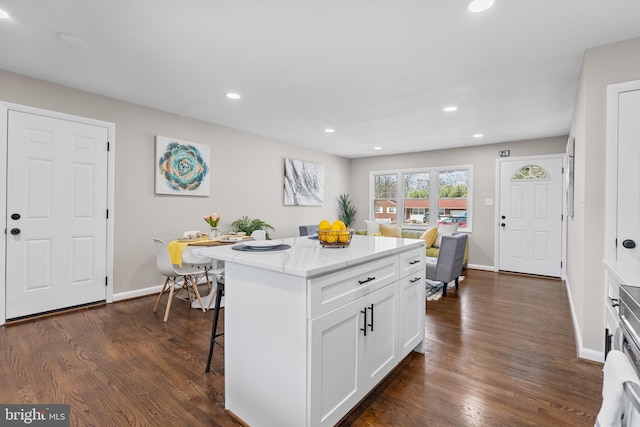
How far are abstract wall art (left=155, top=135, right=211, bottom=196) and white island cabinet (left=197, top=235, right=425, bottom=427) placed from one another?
2803mm

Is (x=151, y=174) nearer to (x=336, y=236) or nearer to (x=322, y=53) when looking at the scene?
(x=322, y=53)

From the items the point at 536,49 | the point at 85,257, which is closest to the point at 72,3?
the point at 85,257

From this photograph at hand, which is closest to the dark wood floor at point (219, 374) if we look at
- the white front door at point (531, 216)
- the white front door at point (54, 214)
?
the white front door at point (54, 214)

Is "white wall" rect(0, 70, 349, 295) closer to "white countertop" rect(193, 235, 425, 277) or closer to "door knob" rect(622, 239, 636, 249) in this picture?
"white countertop" rect(193, 235, 425, 277)

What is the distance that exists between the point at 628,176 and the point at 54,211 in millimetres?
5149

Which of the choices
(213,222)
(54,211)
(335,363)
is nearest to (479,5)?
(335,363)

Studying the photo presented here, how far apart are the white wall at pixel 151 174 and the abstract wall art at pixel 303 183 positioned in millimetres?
254


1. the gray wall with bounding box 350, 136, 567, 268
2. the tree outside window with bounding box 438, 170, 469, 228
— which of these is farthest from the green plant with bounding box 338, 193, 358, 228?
the tree outside window with bounding box 438, 170, 469, 228

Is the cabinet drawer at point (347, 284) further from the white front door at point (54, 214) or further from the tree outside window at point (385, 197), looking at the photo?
the tree outside window at point (385, 197)

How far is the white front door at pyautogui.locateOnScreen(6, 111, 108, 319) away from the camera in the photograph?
3.07 meters

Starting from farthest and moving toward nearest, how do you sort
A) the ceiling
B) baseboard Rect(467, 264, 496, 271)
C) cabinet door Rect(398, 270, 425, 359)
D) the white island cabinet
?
baseboard Rect(467, 264, 496, 271), cabinet door Rect(398, 270, 425, 359), the ceiling, the white island cabinet

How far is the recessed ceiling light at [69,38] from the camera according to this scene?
Answer: 2.34m

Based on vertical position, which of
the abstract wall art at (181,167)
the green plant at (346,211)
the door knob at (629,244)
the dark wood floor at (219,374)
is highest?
the abstract wall art at (181,167)

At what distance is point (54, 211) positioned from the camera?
330 cm
